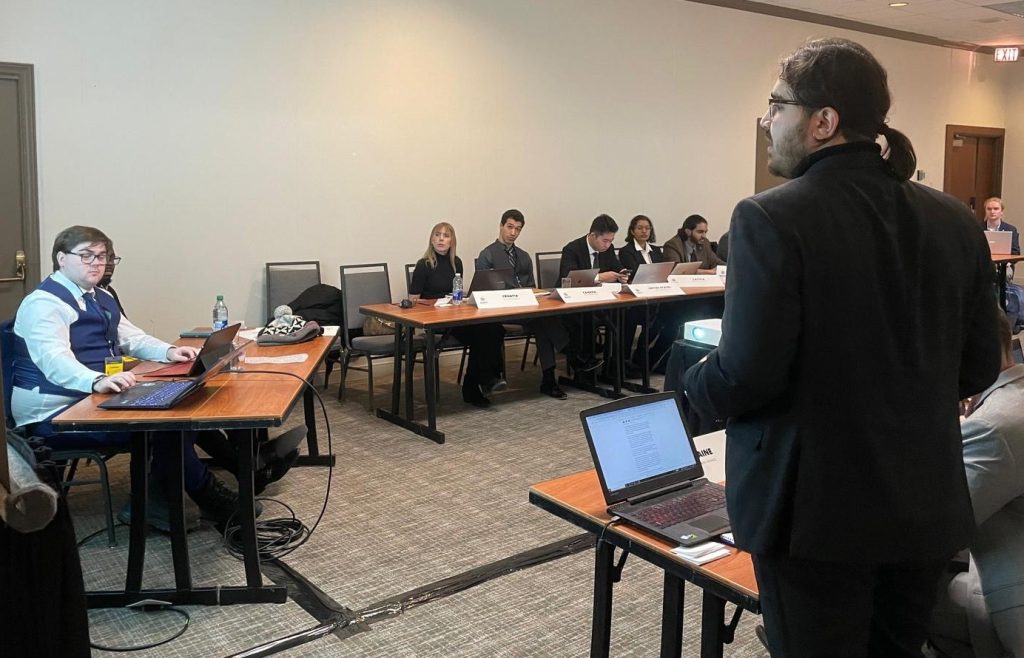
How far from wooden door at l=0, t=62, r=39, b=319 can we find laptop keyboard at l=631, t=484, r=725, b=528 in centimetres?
455

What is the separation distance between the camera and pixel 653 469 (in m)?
1.75

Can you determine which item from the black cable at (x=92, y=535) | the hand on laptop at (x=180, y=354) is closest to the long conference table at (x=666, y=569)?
the hand on laptop at (x=180, y=354)

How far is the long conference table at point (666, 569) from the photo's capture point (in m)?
1.43

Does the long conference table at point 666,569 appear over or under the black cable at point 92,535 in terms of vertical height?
over

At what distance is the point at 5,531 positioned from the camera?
1445mm

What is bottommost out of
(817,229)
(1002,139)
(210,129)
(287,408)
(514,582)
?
(514,582)

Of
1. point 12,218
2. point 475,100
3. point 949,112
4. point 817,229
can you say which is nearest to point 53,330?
point 12,218

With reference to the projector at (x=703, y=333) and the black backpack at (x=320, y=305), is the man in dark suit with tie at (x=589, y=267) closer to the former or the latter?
the black backpack at (x=320, y=305)

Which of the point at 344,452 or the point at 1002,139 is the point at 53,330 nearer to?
the point at 344,452

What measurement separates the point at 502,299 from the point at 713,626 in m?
3.62

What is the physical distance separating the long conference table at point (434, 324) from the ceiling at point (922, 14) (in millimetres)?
4139

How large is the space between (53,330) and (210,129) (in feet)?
9.31

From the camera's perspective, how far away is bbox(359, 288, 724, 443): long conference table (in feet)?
15.1

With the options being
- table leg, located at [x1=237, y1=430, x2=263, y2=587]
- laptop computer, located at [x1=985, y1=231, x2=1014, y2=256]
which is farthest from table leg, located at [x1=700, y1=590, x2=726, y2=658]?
laptop computer, located at [x1=985, y1=231, x2=1014, y2=256]
